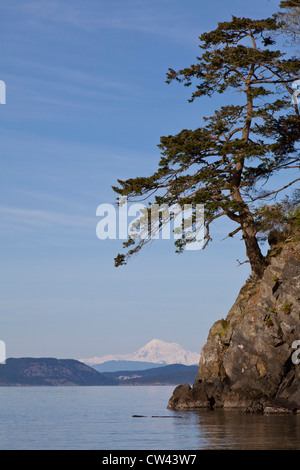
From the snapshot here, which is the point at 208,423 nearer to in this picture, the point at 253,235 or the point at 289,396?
the point at 289,396

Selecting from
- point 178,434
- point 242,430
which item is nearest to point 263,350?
point 242,430

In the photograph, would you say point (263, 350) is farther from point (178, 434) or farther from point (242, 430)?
point (178, 434)

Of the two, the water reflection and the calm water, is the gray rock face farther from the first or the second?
the calm water

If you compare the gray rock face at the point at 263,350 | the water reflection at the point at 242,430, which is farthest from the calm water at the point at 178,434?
the gray rock face at the point at 263,350

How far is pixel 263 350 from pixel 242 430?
11.9 metres

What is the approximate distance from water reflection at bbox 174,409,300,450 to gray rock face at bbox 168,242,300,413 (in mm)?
2031

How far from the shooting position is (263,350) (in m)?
43.2

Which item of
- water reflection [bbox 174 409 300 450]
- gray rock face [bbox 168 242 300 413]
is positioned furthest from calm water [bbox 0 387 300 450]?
gray rock face [bbox 168 242 300 413]

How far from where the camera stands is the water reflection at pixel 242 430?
88.0 feet

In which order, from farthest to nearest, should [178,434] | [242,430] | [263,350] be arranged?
[263,350] → [178,434] → [242,430]
